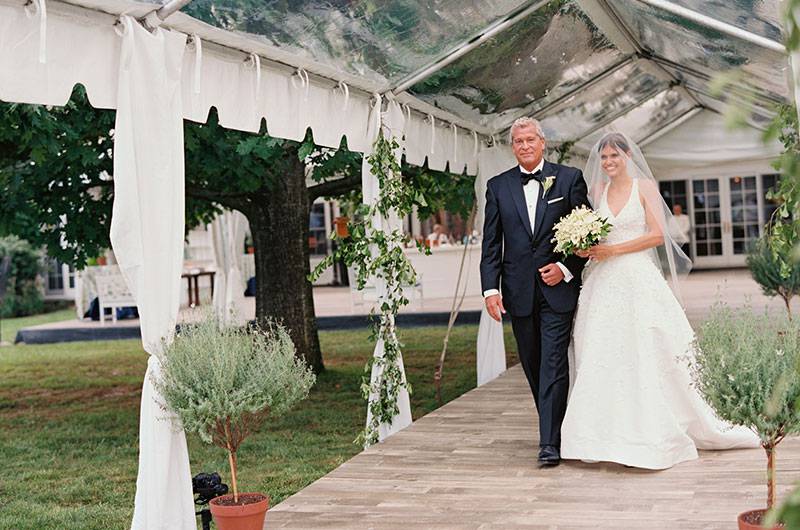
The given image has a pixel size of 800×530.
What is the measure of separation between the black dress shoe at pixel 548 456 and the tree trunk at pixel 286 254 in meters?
5.35

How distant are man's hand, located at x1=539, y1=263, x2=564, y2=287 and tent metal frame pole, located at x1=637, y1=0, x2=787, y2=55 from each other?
193 cm

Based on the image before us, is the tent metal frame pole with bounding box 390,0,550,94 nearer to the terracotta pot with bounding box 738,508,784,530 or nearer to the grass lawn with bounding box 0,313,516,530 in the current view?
the grass lawn with bounding box 0,313,516,530

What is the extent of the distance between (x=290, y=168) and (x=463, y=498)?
6102 mm

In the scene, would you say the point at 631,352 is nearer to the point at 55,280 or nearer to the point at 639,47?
the point at 639,47

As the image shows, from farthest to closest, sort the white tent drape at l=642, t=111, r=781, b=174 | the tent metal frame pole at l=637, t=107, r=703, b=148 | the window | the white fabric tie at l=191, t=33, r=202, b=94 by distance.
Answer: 1. the window
2. the white tent drape at l=642, t=111, r=781, b=174
3. the tent metal frame pole at l=637, t=107, r=703, b=148
4. the white fabric tie at l=191, t=33, r=202, b=94

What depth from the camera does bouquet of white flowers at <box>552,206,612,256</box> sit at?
505 centimetres

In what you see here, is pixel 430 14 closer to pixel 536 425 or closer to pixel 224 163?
→ pixel 536 425

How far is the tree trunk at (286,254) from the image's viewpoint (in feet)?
33.9

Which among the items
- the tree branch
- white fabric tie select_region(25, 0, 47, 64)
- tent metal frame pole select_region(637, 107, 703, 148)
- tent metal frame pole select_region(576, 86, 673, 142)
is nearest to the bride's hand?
white fabric tie select_region(25, 0, 47, 64)

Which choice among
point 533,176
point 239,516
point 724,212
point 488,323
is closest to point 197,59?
point 239,516

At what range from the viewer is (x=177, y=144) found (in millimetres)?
4070

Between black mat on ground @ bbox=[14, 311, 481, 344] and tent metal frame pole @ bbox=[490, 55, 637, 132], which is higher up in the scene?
tent metal frame pole @ bbox=[490, 55, 637, 132]

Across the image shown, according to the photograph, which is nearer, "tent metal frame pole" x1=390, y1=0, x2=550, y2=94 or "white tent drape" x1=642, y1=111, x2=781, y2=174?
"tent metal frame pole" x1=390, y1=0, x2=550, y2=94

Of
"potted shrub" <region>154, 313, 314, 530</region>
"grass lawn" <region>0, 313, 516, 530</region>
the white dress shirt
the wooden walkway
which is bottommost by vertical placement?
"grass lawn" <region>0, 313, 516, 530</region>
